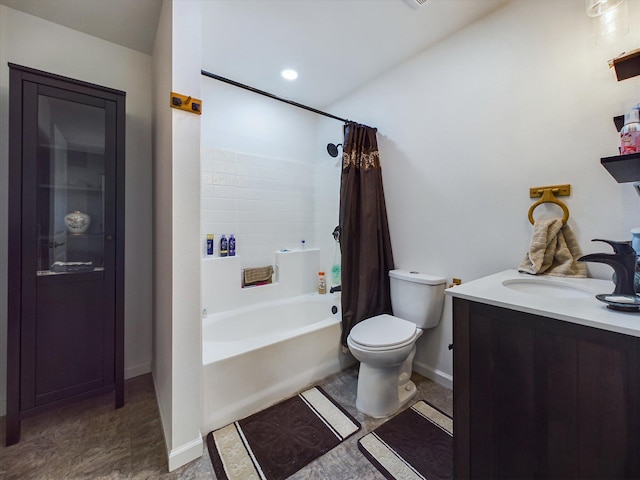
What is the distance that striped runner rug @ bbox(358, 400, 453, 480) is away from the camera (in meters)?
1.24

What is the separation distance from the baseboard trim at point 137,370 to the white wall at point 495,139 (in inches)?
84.8

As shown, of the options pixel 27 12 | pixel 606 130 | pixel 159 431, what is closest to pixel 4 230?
pixel 27 12

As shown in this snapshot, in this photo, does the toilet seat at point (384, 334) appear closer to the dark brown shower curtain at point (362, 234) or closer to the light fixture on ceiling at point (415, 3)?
the dark brown shower curtain at point (362, 234)

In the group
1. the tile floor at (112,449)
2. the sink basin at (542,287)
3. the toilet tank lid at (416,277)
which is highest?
the sink basin at (542,287)

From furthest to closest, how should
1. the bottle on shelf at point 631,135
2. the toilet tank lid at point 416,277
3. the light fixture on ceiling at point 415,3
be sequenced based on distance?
the toilet tank lid at point 416,277 → the light fixture on ceiling at point 415,3 → the bottle on shelf at point 631,135

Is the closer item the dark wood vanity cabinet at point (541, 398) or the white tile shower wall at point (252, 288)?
the dark wood vanity cabinet at point (541, 398)

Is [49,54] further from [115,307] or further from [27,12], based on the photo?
[115,307]

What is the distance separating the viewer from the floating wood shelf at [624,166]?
2.92 feet

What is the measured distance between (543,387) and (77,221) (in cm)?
240

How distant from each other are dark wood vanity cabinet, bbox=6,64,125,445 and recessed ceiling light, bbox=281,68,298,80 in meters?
1.18

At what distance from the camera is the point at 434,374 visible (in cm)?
196

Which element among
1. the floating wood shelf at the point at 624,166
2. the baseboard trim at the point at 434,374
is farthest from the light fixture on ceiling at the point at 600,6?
the baseboard trim at the point at 434,374

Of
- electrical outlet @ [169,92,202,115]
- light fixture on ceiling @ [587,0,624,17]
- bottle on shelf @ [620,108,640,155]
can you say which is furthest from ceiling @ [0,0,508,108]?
bottle on shelf @ [620,108,640,155]

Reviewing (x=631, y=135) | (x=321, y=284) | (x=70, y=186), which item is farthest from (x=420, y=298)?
(x=70, y=186)
